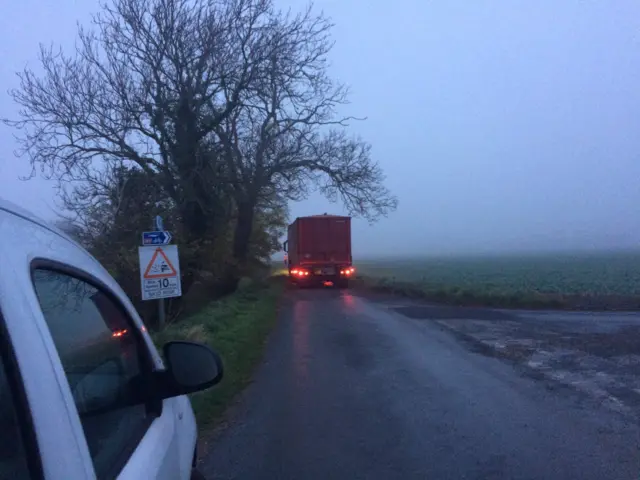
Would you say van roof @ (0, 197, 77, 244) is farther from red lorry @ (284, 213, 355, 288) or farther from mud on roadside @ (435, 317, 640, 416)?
red lorry @ (284, 213, 355, 288)

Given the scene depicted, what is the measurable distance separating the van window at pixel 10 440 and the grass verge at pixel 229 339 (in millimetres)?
6148

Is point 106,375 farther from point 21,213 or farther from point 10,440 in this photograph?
point 10,440

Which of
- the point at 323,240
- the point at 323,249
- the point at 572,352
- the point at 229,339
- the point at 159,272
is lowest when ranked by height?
the point at 572,352

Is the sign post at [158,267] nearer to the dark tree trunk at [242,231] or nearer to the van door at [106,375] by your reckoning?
Result: the van door at [106,375]

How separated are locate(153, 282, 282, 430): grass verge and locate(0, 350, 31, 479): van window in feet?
20.2

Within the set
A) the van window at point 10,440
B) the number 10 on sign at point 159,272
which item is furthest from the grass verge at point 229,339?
the van window at point 10,440

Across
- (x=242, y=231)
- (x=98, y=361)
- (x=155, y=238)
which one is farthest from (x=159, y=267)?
(x=242, y=231)

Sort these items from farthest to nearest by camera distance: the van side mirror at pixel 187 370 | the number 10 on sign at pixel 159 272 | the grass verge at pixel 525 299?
1. the grass verge at pixel 525 299
2. the number 10 on sign at pixel 159 272
3. the van side mirror at pixel 187 370

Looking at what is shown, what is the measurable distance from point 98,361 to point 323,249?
30230 millimetres

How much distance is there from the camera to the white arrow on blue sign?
12.1 meters

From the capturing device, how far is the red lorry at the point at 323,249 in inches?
1299

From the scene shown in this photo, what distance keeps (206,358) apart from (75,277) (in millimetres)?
867

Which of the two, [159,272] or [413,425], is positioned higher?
[159,272]

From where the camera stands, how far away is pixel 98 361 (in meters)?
2.79
